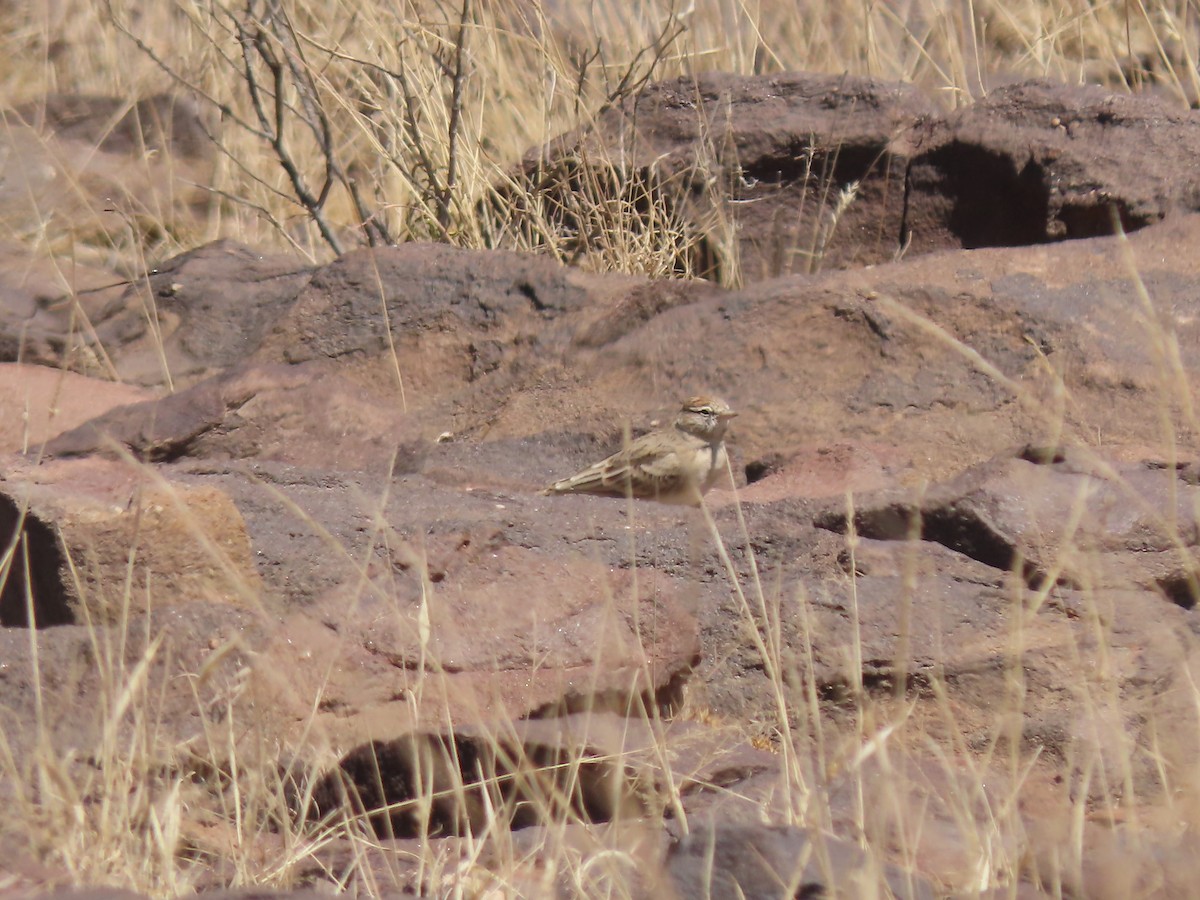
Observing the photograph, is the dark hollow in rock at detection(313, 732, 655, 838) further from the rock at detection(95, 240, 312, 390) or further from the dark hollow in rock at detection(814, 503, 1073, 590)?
the rock at detection(95, 240, 312, 390)

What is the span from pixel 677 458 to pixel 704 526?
1.65m

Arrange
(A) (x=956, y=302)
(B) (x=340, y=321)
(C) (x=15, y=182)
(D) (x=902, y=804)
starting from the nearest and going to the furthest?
(D) (x=902, y=804), (A) (x=956, y=302), (B) (x=340, y=321), (C) (x=15, y=182)

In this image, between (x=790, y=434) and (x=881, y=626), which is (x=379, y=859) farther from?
(x=790, y=434)

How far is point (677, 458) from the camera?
5168 mm

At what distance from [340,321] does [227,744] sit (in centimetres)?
279

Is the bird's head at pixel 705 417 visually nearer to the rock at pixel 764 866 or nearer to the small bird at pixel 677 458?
the small bird at pixel 677 458

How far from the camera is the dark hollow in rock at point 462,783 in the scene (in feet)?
8.84

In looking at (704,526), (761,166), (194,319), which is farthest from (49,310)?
(704,526)

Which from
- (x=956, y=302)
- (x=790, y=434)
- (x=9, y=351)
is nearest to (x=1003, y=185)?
(x=956, y=302)

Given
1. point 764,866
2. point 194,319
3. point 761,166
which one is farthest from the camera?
point 761,166

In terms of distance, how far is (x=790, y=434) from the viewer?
4879 mm

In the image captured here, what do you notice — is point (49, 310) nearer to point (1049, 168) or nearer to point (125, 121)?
point (125, 121)

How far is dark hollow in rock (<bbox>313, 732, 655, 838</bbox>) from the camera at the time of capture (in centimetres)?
270

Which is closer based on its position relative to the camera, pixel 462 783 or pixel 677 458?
pixel 462 783
